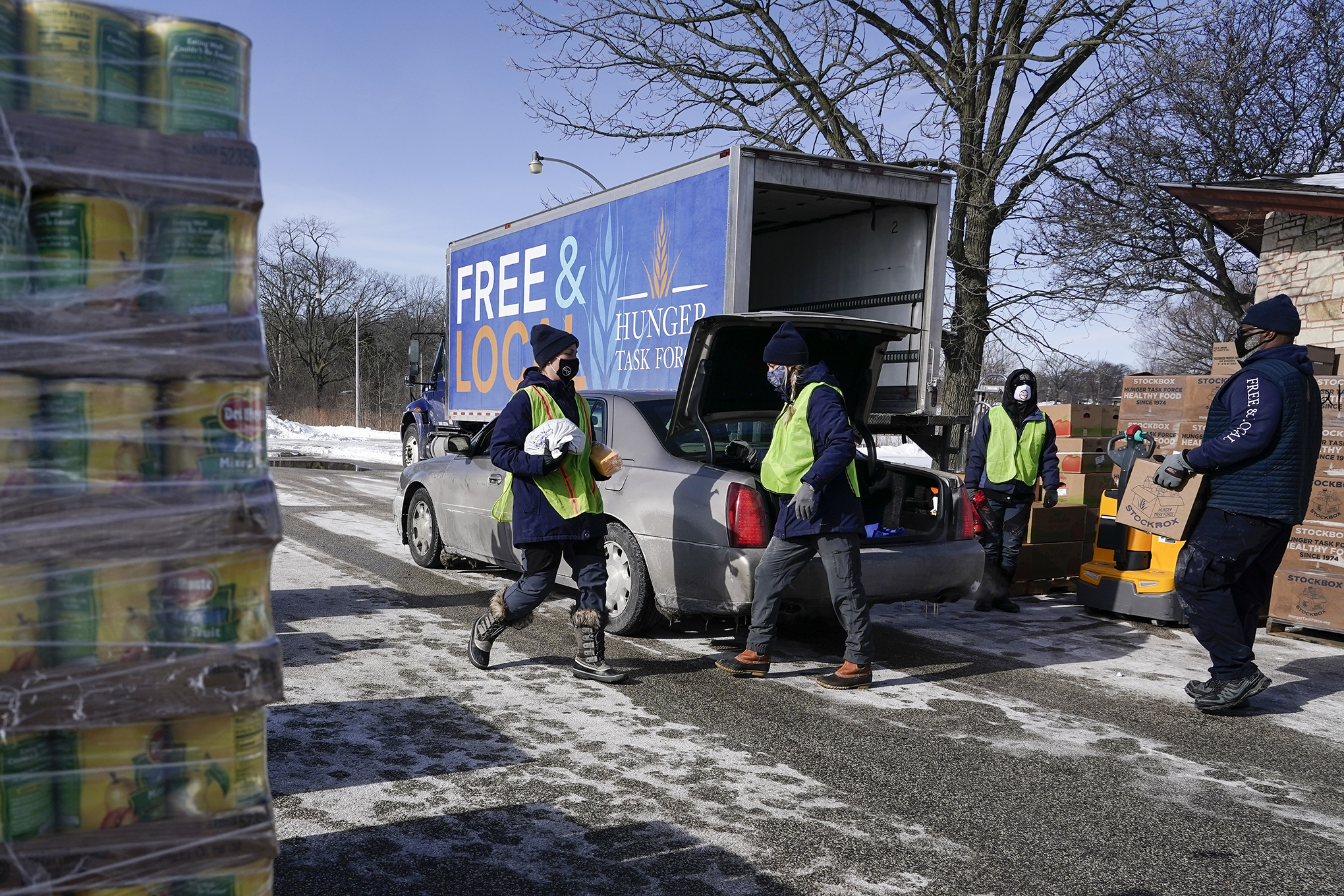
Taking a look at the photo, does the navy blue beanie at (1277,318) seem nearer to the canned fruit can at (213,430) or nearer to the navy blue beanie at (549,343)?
the navy blue beanie at (549,343)

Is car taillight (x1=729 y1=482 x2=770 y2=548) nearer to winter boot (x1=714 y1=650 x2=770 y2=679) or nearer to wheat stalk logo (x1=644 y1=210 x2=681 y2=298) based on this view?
winter boot (x1=714 y1=650 x2=770 y2=679)

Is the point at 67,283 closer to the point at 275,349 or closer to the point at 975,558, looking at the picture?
the point at 975,558

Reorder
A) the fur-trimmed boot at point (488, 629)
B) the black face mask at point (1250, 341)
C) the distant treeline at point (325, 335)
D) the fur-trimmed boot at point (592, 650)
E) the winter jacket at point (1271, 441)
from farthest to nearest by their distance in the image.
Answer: the distant treeline at point (325, 335) < the fur-trimmed boot at point (488, 629) < the fur-trimmed boot at point (592, 650) < the black face mask at point (1250, 341) < the winter jacket at point (1271, 441)

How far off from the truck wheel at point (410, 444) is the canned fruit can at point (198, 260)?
18.1 metres

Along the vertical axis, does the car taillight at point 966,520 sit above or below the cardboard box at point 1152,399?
below

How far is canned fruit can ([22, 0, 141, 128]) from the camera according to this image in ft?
6.18

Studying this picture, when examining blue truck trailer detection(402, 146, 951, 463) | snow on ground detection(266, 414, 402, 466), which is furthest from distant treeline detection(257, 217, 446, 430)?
blue truck trailer detection(402, 146, 951, 463)

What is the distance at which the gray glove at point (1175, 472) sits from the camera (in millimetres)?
5320

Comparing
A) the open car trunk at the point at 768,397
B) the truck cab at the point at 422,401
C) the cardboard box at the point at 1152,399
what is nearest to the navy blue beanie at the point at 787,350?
the open car trunk at the point at 768,397

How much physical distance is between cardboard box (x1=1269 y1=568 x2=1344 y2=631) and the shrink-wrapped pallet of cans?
7.07 m

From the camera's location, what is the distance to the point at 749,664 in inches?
223

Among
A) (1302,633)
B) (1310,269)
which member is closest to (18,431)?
(1302,633)

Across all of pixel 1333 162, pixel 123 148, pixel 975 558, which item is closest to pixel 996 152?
pixel 1333 162

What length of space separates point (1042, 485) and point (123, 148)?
765 cm
